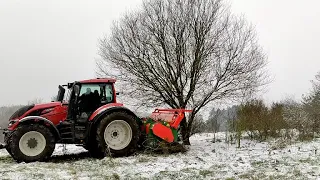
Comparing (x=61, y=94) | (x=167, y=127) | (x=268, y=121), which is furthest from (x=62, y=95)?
(x=268, y=121)

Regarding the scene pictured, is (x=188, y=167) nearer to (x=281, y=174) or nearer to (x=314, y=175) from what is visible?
(x=281, y=174)

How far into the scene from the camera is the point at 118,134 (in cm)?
1070

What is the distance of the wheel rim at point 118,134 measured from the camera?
10500 millimetres

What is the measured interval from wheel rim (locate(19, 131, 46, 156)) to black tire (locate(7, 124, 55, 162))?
7 cm

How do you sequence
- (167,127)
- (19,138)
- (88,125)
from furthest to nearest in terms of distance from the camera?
(167,127)
(88,125)
(19,138)

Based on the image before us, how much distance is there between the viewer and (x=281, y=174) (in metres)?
7.54

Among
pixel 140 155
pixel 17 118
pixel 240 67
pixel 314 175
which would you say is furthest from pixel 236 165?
pixel 17 118

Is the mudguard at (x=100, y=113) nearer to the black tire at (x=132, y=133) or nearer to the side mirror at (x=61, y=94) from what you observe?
the black tire at (x=132, y=133)

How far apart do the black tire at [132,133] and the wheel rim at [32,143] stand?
5.02 ft

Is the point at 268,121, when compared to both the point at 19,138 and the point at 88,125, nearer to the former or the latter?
the point at 88,125

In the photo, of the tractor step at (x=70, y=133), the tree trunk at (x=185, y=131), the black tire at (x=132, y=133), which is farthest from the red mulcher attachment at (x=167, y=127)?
the tree trunk at (x=185, y=131)

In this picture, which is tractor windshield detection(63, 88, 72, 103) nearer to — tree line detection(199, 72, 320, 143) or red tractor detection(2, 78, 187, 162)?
red tractor detection(2, 78, 187, 162)

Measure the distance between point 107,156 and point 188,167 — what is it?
8.89 ft

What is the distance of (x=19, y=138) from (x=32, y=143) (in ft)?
1.18
